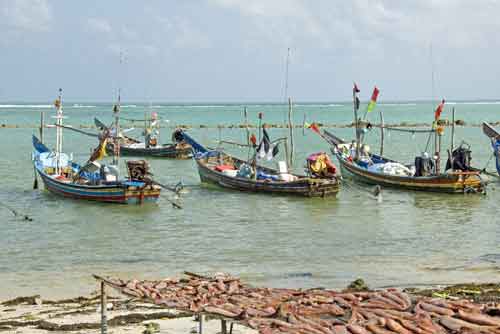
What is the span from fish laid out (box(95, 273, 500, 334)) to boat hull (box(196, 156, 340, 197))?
1489 cm

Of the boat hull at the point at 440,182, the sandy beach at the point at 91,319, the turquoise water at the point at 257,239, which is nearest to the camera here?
the sandy beach at the point at 91,319

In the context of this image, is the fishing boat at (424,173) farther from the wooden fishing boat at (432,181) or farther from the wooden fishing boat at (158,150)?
the wooden fishing boat at (158,150)

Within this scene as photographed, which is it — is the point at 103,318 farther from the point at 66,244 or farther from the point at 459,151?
the point at 459,151

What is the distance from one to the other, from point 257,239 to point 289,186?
256 inches

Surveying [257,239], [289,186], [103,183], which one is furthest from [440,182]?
[103,183]

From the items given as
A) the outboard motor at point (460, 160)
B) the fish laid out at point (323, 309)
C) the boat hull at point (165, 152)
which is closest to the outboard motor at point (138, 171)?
the outboard motor at point (460, 160)

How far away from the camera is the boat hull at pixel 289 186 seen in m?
23.6

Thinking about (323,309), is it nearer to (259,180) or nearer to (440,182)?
(259,180)

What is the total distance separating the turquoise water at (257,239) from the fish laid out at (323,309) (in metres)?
4.60

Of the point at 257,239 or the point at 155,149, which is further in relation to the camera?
the point at 155,149

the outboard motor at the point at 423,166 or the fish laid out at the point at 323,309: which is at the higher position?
the outboard motor at the point at 423,166

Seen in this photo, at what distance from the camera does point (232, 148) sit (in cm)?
4962

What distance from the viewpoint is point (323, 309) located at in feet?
25.5

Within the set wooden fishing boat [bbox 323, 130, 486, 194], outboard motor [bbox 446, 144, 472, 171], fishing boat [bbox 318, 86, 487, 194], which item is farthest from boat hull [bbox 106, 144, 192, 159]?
outboard motor [bbox 446, 144, 472, 171]
